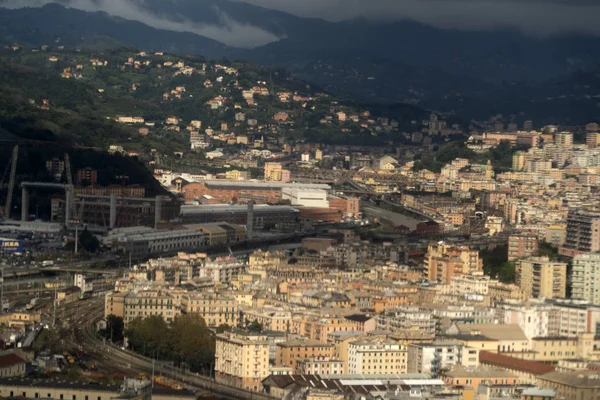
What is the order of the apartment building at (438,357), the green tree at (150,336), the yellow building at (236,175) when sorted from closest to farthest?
1. the apartment building at (438,357)
2. the green tree at (150,336)
3. the yellow building at (236,175)

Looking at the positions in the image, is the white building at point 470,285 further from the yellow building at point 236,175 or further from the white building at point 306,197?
the yellow building at point 236,175

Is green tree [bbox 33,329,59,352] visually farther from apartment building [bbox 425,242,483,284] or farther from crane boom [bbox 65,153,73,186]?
crane boom [bbox 65,153,73,186]

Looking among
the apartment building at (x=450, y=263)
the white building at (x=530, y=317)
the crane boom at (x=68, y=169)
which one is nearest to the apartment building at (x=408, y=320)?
the white building at (x=530, y=317)

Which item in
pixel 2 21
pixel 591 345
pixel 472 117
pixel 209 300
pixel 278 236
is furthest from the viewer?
pixel 2 21

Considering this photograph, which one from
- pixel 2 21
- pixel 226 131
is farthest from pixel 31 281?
pixel 2 21

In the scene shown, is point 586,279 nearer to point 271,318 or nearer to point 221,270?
point 271,318

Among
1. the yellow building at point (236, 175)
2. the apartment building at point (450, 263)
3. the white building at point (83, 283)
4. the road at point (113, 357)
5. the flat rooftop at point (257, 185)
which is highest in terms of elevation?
the yellow building at point (236, 175)

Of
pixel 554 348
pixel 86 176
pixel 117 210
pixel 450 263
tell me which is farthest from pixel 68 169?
pixel 554 348

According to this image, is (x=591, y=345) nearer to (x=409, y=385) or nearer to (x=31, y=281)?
(x=409, y=385)
